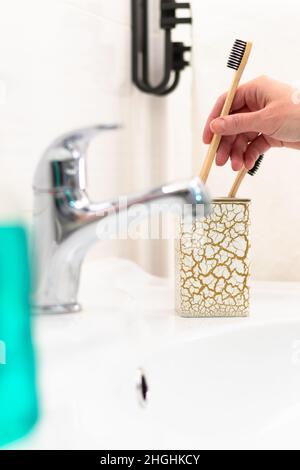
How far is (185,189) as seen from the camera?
0.49 meters

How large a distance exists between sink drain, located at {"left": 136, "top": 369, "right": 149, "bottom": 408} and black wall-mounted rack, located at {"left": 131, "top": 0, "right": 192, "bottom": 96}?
2.13 ft

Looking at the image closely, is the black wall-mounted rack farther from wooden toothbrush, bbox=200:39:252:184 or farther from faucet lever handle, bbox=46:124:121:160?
faucet lever handle, bbox=46:124:121:160

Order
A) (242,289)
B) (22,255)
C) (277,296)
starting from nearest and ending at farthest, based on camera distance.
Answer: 1. (22,255)
2. (242,289)
3. (277,296)

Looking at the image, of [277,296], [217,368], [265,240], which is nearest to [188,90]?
[265,240]

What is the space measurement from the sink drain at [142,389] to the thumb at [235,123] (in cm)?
29

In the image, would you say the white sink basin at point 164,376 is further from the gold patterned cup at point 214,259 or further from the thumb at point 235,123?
the thumb at point 235,123

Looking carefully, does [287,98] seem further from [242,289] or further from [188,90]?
[188,90]

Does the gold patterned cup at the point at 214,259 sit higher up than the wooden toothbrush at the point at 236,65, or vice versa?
the wooden toothbrush at the point at 236,65

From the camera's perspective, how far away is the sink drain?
1.79ft

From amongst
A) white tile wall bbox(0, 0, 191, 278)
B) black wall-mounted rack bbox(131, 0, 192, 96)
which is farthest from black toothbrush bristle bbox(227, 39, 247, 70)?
black wall-mounted rack bbox(131, 0, 192, 96)

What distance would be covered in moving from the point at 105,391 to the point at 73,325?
0.39 feet

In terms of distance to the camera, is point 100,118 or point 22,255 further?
point 100,118

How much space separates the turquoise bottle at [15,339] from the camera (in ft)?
1.27

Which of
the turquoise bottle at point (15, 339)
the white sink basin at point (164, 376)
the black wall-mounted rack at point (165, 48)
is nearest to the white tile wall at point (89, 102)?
the black wall-mounted rack at point (165, 48)
